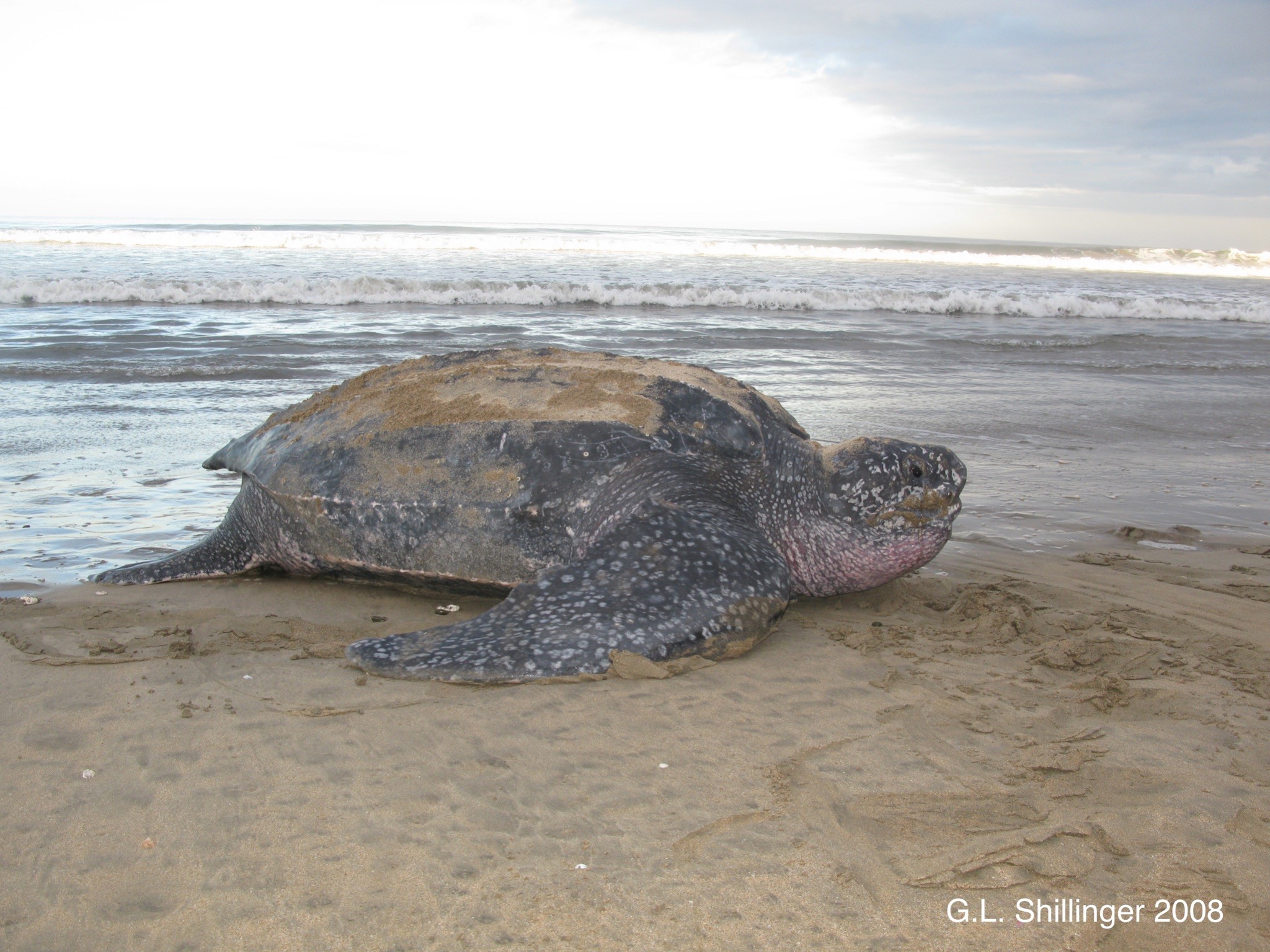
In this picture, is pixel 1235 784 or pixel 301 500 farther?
pixel 301 500

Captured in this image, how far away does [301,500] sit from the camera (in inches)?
143

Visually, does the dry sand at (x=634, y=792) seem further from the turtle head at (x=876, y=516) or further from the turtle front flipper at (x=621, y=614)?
the turtle head at (x=876, y=516)

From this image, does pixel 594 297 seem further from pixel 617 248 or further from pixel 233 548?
pixel 617 248

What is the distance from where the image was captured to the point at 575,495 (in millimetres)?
3396

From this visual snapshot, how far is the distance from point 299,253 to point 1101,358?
21.5 meters

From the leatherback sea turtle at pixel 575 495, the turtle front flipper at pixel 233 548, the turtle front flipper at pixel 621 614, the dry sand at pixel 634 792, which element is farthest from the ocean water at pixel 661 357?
the turtle front flipper at pixel 621 614

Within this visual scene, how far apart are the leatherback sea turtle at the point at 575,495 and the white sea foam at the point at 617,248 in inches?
995

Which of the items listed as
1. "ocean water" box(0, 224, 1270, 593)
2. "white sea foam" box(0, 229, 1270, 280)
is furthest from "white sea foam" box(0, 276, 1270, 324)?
"white sea foam" box(0, 229, 1270, 280)

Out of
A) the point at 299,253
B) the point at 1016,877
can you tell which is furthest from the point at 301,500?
the point at 299,253

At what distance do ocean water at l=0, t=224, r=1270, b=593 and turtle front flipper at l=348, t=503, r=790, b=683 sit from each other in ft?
6.12

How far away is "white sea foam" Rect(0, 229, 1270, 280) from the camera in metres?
27.5

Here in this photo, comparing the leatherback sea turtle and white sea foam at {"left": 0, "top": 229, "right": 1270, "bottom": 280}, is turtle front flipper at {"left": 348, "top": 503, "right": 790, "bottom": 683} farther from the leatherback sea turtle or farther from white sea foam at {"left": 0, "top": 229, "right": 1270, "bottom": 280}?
white sea foam at {"left": 0, "top": 229, "right": 1270, "bottom": 280}

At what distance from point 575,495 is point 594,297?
13841mm

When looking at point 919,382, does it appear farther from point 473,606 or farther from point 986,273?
point 986,273
